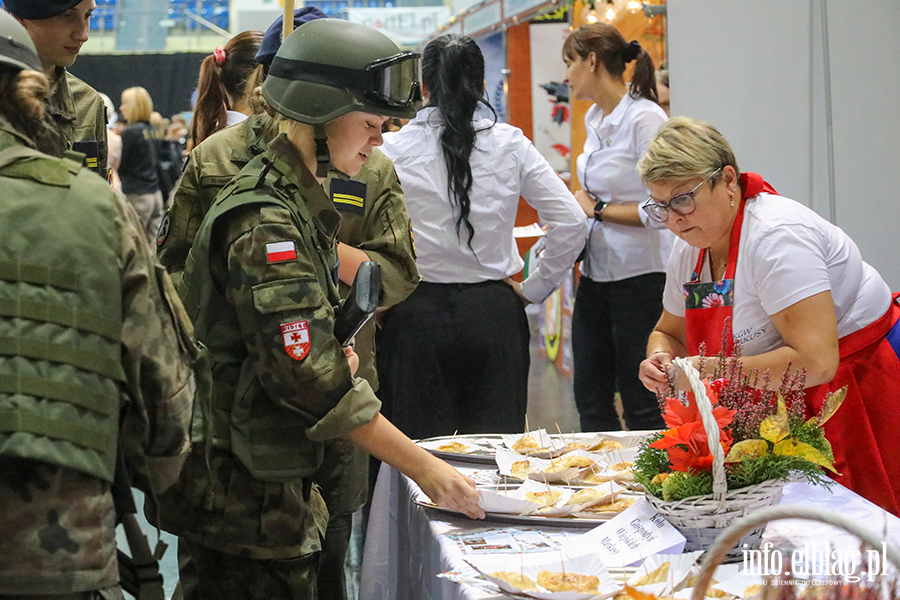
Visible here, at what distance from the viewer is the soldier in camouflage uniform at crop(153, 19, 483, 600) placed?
1465mm

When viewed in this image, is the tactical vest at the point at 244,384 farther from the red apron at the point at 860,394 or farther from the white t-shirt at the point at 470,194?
the white t-shirt at the point at 470,194

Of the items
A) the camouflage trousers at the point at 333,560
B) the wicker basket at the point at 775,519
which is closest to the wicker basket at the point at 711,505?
the wicker basket at the point at 775,519

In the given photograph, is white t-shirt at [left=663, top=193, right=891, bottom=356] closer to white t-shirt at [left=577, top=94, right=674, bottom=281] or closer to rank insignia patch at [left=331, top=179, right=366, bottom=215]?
rank insignia patch at [left=331, top=179, right=366, bottom=215]

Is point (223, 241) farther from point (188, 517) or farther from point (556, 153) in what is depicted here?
point (556, 153)

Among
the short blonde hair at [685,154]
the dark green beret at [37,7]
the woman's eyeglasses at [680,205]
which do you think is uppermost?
the dark green beret at [37,7]

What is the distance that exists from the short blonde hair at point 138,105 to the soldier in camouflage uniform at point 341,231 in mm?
6333

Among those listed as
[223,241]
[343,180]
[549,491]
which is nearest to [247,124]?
[343,180]

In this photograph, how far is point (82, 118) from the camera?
2363mm

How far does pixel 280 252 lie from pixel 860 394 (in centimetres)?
134

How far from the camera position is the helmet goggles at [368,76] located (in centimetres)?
157

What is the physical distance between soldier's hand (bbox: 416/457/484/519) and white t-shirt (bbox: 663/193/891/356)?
80 cm

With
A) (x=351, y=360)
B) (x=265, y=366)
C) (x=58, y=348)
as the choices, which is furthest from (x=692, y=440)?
(x=58, y=348)

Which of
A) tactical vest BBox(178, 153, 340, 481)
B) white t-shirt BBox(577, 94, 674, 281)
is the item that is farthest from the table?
white t-shirt BBox(577, 94, 674, 281)

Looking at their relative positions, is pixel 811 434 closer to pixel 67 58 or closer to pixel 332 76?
pixel 332 76
